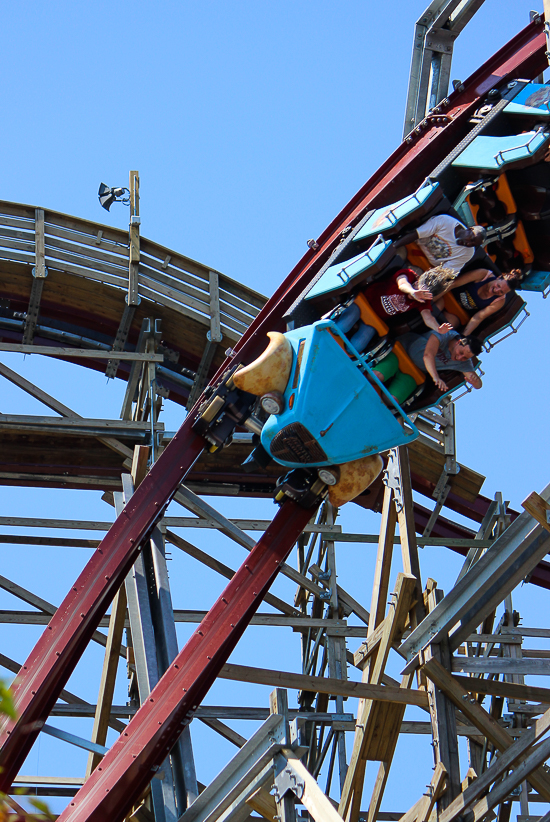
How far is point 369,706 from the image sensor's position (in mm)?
9547

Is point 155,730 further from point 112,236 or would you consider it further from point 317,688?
point 112,236

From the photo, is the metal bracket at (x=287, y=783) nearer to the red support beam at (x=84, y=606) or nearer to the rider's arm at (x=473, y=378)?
the red support beam at (x=84, y=606)

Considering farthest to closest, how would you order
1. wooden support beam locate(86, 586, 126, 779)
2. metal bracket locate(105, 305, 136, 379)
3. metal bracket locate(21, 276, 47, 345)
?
metal bracket locate(105, 305, 136, 379) < metal bracket locate(21, 276, 47, 345) < wooden support beam locate(86, 586, 126, 779)

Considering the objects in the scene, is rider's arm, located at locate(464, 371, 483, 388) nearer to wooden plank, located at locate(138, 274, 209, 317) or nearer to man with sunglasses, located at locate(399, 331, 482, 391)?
man with sunglasses, located at locate(399, 331, 482, 391)

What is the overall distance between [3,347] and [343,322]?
5307 millimetres

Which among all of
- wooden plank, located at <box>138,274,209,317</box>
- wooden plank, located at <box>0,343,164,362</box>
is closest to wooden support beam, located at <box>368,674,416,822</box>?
wooden plank, located at <box>0,343,164,362</box>

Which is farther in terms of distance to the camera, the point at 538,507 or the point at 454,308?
the point at 454,308

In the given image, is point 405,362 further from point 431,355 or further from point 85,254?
point 85,254

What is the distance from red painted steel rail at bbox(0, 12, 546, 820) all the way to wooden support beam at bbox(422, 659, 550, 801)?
147 cm

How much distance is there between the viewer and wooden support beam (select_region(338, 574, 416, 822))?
371 inches

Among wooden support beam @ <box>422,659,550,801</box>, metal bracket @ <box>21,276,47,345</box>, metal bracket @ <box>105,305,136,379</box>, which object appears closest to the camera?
wooden support beam @ <box>422,659,550,801</box>

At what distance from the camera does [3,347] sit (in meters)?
12.9

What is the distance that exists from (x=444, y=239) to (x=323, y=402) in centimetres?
157

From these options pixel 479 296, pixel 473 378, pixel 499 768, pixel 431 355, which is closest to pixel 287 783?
pixel 499 768
